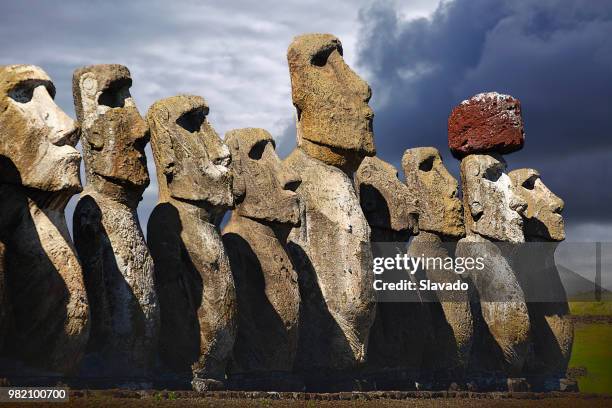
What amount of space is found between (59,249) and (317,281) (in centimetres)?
521

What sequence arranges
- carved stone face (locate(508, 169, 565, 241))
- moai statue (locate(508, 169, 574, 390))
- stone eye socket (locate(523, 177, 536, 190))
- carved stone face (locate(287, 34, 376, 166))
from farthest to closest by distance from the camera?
stone eye socket (locate(523, 177, 536, 190)), carved stone face (locate(508, 169, 565, 241)), moai statue (locate(508, 169, 574, 390)), carved stone face (locate(287, 34, 376, 166))

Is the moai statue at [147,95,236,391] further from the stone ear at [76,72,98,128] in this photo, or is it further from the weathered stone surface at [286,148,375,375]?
the weathered stone surface at [286,148,375,375]

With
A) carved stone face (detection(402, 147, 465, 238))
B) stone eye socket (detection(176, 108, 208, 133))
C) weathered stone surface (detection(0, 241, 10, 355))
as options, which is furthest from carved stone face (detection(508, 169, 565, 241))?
weathered stone surface (detection(0, 241, 10, 355))

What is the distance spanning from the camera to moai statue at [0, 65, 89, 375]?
51.4 ft

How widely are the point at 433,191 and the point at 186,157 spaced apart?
648 cm

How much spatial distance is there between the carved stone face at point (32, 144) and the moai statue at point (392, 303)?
268 inches

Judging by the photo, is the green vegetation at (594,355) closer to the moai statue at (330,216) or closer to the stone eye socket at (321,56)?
the moai statue at (330,216)

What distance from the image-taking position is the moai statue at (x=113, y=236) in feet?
55.2

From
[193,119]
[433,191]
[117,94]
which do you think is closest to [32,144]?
[117,94]

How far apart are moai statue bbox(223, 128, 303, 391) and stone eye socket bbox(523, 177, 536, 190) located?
734 centimetres

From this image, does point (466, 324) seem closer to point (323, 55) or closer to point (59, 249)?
point (323, 55)

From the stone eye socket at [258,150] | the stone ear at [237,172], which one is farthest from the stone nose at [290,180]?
the stone ear at [237,172]

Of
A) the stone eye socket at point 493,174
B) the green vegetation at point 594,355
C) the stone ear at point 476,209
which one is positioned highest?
the stone eye socket at point 493,174

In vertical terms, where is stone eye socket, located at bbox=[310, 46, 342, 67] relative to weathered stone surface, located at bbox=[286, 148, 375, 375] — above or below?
above
